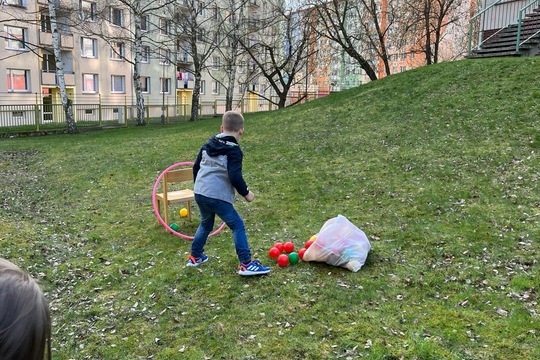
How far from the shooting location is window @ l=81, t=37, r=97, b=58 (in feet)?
128

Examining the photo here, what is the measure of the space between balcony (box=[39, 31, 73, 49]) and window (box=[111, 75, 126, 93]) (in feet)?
16.5

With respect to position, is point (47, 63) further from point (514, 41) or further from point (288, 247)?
point (288, 247)

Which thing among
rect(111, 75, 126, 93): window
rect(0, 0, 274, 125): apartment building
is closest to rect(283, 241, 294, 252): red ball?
rect(0, 0, 274, 125): apartment building

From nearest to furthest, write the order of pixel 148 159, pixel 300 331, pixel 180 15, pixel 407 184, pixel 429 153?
pixel 300 331
pixel 407 184
pixel 429 153
pixel 148 159
pixel 180 15

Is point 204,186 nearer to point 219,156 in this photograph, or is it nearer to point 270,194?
point 219,156

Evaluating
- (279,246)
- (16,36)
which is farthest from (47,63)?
A: (279,246)

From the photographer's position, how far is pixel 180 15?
29562 mm

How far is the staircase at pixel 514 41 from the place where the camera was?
1717 cm

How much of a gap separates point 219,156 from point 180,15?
26.8 meters

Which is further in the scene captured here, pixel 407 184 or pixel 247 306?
pixel 407 184

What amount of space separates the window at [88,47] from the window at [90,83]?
1.67 m

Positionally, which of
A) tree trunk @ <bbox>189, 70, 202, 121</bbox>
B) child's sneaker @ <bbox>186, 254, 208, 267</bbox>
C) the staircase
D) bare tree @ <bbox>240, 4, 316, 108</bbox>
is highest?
bare tree @ <bbox>240, 4, 316, 108</bbox>

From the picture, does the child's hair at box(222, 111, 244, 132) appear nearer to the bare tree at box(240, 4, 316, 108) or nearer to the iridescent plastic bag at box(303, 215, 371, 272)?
the iridescent plastic bag at box(303, 215, 371, 272)

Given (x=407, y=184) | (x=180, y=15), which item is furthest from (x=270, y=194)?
(x=180, y=15)
